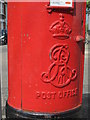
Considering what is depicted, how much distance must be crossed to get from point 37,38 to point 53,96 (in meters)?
0.69

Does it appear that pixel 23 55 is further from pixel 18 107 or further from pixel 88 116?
pixel 88 116

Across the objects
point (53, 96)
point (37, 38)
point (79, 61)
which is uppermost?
point (37, 38)

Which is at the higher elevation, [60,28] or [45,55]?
[60,28]

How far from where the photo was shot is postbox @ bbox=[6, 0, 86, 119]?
2299 millimetres

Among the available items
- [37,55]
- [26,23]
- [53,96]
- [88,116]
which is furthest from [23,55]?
[88,116]

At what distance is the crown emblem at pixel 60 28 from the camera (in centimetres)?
230

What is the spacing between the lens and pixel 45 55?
2340 millimetres

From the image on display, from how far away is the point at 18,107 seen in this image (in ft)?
8.38

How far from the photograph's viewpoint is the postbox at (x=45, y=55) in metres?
2.30

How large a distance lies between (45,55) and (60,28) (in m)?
0.34

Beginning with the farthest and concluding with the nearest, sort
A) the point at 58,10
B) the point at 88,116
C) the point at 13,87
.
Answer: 1. the point at 88,116
2. the point at 13,87
3. the point at 58,10

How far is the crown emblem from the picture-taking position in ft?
7.54

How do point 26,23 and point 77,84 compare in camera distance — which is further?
point 77,84

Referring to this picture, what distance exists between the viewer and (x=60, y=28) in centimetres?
231
